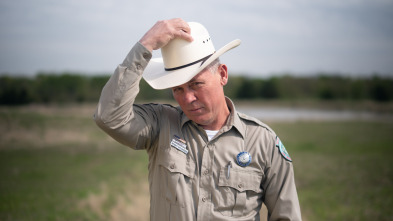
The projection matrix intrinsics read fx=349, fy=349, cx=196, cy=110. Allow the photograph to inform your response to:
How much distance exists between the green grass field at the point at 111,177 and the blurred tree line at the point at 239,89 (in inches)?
253

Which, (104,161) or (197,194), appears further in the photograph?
(104,161)

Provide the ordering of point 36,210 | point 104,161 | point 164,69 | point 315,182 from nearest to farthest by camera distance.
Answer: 1. point 164,69
2. point 36,210
3. point 315,182
4. point 104,161

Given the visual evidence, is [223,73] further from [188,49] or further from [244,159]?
[244,159]

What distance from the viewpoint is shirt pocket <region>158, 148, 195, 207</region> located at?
7.34 ft

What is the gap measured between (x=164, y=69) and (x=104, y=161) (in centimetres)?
1070

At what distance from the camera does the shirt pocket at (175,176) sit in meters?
2.24

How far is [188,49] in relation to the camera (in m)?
2.37

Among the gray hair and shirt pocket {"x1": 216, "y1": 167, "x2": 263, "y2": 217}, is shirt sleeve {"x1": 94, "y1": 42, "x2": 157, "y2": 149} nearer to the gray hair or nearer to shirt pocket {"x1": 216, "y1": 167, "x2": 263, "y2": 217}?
the gray hair

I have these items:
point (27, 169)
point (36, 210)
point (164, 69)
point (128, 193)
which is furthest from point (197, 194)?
point (27, 169)

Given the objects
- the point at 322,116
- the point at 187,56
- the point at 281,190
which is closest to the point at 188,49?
the point at 187,56

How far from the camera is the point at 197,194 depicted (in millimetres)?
2240

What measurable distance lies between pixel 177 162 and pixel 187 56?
72 cm

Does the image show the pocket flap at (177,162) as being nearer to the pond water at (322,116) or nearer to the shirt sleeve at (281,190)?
the shirt sleeve at (281,190)

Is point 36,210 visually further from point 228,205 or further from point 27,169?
point 228,205
